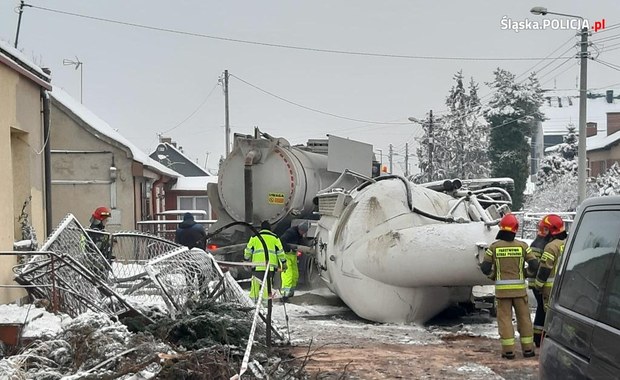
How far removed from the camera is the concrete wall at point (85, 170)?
19.8 meters

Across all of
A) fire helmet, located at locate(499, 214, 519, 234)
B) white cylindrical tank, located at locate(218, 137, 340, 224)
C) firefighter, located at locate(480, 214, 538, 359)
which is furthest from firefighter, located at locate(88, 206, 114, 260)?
fire helmet, located at locate(499, 214, 519, 234)

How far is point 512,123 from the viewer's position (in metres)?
43.3

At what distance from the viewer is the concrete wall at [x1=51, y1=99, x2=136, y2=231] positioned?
19844 mm

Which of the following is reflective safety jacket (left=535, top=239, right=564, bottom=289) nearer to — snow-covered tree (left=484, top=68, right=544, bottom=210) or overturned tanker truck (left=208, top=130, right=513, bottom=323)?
overturned tanker truck (left=208, top=130, right=513, bottom=323)

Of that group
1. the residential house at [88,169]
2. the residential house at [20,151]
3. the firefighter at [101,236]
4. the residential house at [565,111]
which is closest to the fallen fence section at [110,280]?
the residential house at [20,151]

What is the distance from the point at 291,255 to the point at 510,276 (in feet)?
17.1

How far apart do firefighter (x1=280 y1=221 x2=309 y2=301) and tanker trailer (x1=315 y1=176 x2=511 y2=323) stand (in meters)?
1.08

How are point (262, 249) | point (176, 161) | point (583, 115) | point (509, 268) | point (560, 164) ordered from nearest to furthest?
point (509, 268)
point (262, 249)
point (583, 115)
point (560, 164)
point (176, 161)

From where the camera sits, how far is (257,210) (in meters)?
14.0

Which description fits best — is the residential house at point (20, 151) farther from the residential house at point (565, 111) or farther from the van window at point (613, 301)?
the residential house at point (565, 111)

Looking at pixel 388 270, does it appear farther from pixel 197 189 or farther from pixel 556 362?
pixel 197 189

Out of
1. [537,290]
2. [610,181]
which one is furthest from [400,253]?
[610,181]

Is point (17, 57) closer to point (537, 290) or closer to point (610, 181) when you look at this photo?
point (537, 290)

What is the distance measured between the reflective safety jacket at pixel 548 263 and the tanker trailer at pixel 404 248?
766 mm
